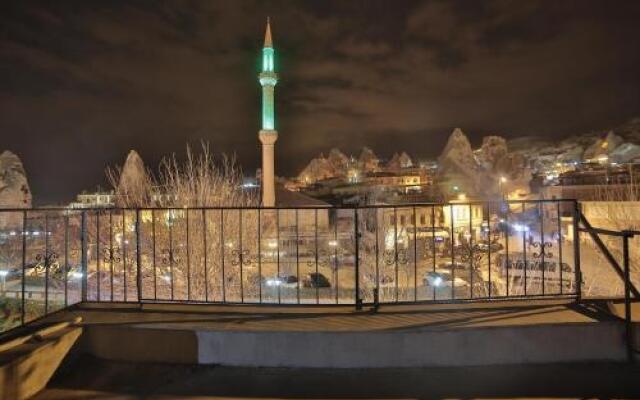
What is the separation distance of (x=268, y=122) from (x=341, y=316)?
34349 mm

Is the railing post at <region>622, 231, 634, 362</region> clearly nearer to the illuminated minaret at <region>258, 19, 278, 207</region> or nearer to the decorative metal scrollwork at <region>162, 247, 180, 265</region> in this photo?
the decorative metal scrollwork at <region>162, 247, 180, 265</region>

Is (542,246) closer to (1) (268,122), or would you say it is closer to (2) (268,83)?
(1) (268,122)

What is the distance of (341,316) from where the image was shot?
3785 mm

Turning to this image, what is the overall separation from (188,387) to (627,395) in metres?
3.10

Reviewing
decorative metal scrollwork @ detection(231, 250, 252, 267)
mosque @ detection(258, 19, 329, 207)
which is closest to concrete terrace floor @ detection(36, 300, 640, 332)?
decorative metal scrollwork @ detection(231, 250, 252, 267)

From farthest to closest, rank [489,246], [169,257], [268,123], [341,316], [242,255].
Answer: [268,123], [169,257], [489,246], [242,255], [341,316]

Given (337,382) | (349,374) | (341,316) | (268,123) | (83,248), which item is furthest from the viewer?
(268,123)

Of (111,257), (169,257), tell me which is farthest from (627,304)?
A: (111,257)

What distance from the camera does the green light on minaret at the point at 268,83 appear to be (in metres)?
37.1

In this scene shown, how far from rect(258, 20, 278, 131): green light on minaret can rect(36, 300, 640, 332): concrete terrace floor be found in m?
33.4

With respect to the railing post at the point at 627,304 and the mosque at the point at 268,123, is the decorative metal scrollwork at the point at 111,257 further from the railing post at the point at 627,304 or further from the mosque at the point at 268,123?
the mosque at the point at 268,123

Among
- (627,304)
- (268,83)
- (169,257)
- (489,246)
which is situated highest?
(268,83)

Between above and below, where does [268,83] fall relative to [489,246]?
above

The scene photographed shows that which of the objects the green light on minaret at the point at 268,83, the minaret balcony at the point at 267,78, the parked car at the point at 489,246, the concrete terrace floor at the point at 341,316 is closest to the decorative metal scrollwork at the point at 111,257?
the concrete terrace floor at the point at 341,316
